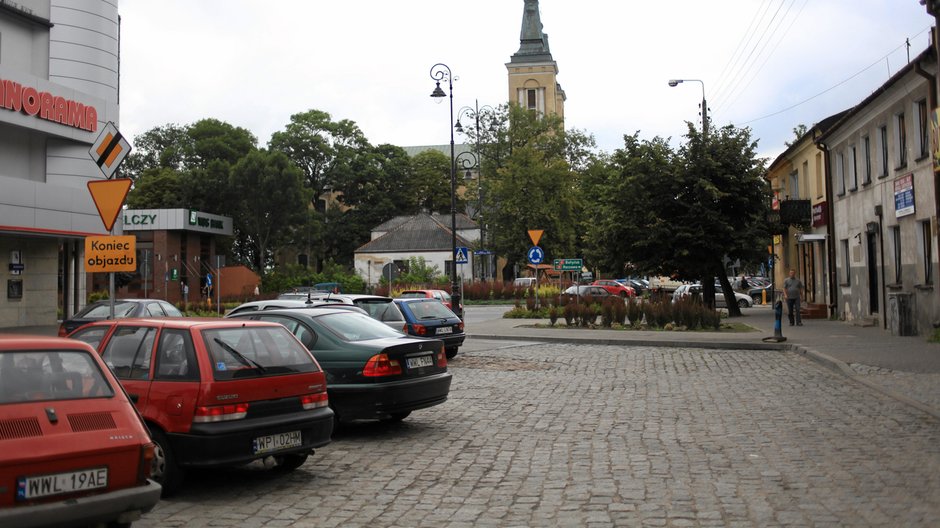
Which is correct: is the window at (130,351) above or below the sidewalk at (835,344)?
above

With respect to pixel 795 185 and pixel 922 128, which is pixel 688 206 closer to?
pixel 795 185

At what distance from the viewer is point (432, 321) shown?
18.2 meters

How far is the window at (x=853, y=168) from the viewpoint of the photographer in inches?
1051

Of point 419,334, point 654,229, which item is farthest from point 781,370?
point 654,229

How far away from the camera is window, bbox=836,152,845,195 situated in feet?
93.3

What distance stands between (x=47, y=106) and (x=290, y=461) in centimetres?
2598

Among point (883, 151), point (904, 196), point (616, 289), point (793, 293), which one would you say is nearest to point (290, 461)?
point (904, 196)

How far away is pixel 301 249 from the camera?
79.4m

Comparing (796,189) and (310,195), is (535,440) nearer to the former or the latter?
(796,189)

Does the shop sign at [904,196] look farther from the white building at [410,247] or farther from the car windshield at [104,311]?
the white building at [410,247]

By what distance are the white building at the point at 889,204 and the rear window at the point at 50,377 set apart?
1753 centimetres

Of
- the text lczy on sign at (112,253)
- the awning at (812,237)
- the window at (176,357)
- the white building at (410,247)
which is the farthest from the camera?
the white building at (410,247)

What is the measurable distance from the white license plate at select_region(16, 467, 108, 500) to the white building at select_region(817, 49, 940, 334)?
17.8 metres

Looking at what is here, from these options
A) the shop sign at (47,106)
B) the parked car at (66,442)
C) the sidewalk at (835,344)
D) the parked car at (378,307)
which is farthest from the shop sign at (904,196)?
the shop sign at (47,106)
